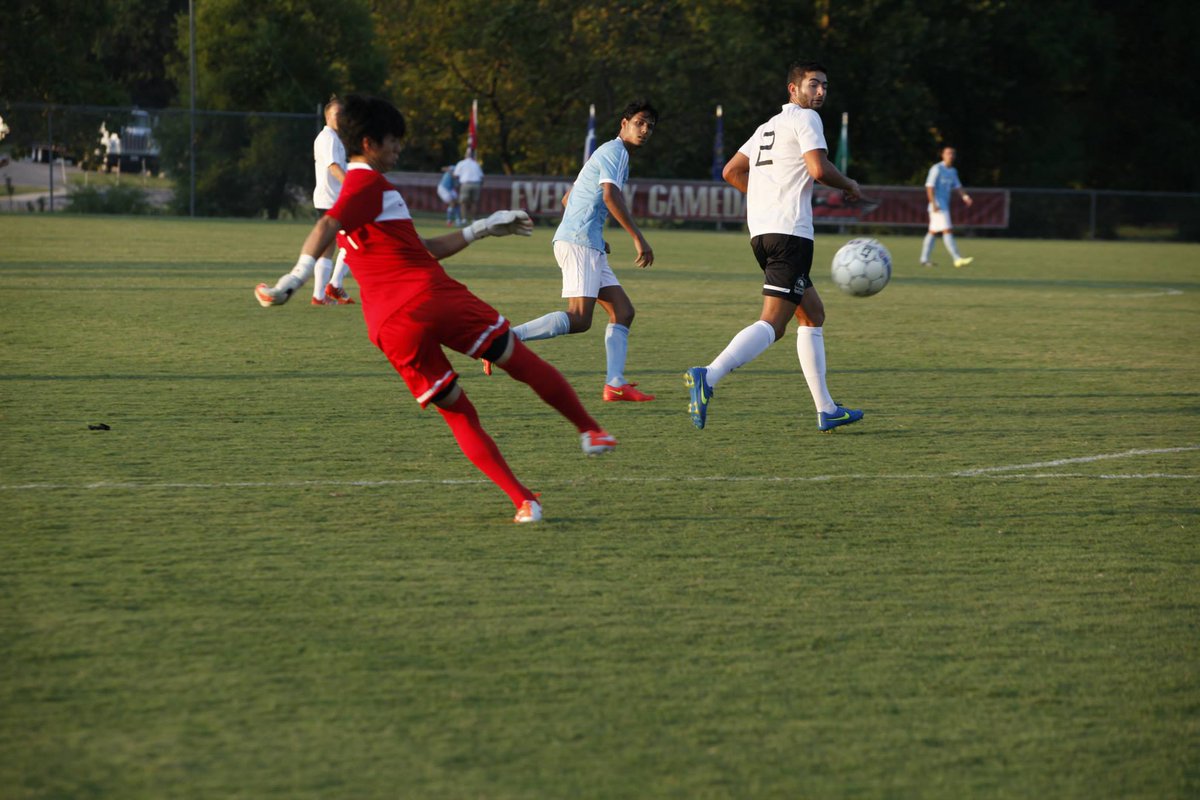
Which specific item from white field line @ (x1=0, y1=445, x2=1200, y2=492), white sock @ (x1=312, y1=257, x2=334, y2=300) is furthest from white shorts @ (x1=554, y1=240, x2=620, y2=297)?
white sock @ (x1=312, y1=257, x2=334, y2=300)

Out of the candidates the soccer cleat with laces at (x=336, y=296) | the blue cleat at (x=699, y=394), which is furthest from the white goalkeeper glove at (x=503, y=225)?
the soccer cleat with laces at (x=336, y=296)

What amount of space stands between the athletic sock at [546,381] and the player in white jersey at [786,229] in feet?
7.13

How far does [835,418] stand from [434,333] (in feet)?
11.7

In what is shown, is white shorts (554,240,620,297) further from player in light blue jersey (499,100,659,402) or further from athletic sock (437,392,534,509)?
athletic sock (437,392,534,509)

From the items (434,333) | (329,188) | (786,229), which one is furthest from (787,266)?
(329,188)

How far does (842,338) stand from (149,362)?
6511 mm

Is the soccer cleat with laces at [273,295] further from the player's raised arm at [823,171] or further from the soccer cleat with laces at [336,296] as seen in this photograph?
the soccer cleat with laces at [336,296]

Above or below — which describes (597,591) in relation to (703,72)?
below

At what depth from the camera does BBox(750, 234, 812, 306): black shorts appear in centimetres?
844

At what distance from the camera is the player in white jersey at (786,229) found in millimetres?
8344

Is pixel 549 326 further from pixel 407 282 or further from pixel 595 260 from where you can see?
pixel 407 282

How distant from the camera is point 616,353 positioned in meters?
9.80

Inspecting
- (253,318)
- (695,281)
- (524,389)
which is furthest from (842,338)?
(695,281)

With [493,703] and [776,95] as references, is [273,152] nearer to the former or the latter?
[776,95]
